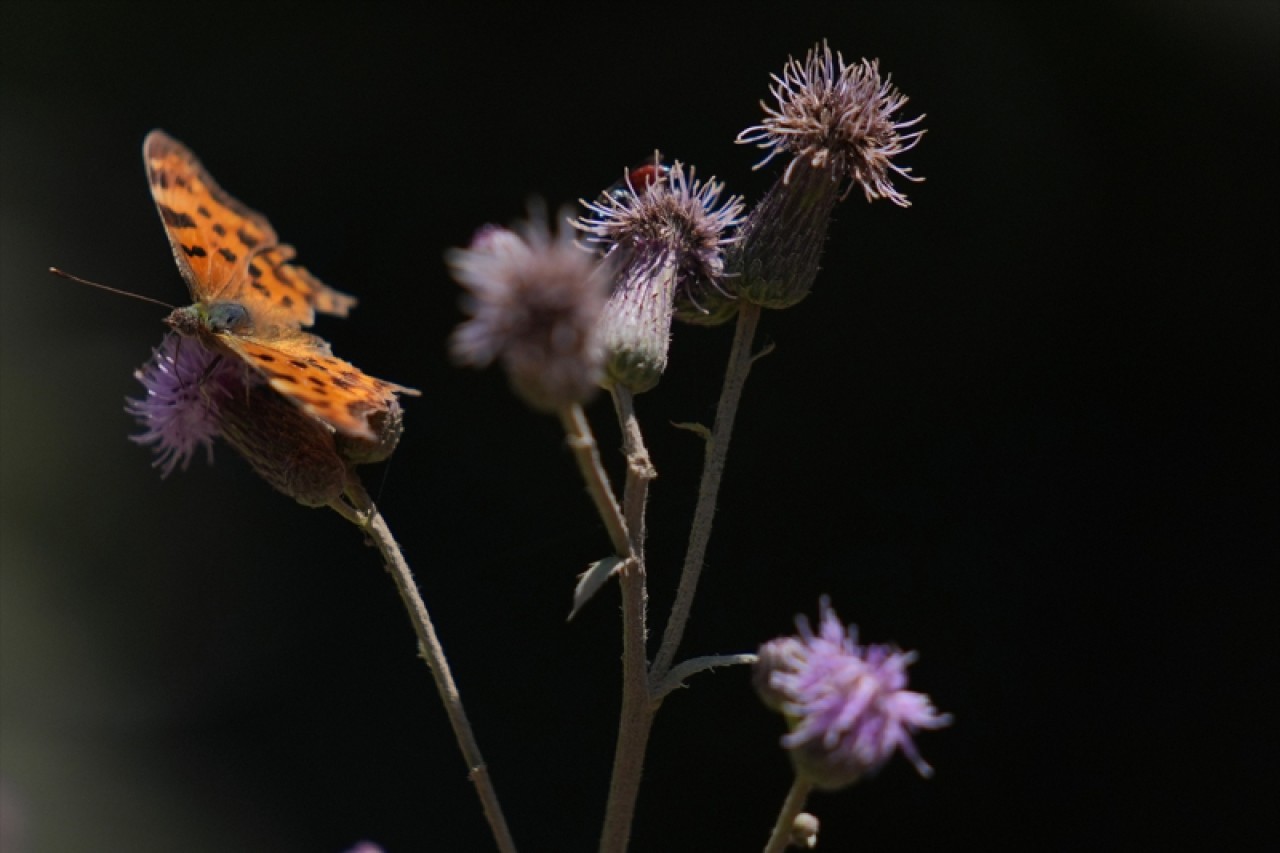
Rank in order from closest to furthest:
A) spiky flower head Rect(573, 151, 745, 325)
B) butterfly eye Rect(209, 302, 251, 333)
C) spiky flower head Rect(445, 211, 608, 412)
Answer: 1. spiky flower head Rect(445, 211, 608, 412)
2. spiky flower head Rect(573, 151, 745, 325)
3. butterfly eye Rect(209, 302, 251, 333)

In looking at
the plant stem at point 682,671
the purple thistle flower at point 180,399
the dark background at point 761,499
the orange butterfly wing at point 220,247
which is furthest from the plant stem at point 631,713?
the dark background at point 761,499

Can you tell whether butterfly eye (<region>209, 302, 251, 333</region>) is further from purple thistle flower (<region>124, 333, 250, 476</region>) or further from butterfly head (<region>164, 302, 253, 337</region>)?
purple thistle flower (<region>124, 333, 250, 476</region>)

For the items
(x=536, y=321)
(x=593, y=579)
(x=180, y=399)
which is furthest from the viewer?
(x=180, y=399)

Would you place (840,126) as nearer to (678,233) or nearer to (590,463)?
(678,233)

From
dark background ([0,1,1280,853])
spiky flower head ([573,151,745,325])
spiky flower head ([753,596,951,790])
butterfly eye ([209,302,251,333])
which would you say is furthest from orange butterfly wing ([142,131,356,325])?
dark background ([0,1,1280,853])

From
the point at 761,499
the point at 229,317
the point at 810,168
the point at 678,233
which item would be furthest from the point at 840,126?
the point at 761,499

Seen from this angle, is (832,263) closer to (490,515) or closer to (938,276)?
(938,276)

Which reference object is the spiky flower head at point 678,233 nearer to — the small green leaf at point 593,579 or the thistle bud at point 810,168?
the thistle bud at point 810,168
